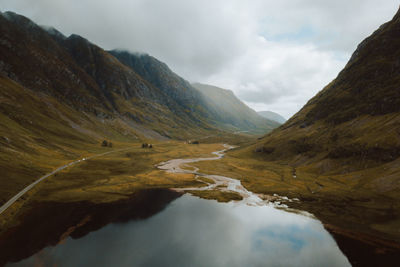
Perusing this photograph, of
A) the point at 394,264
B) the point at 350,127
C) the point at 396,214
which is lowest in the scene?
the point at 394,264

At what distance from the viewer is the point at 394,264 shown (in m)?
42.8

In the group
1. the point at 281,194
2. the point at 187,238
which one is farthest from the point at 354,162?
the point at 187,238

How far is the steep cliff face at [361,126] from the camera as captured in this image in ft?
380

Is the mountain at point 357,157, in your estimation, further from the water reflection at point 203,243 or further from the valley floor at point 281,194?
the water reflection at point 203,243

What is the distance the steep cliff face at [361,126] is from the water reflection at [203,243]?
77129 mm

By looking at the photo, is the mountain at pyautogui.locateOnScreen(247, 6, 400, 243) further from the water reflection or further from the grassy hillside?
the water reflection

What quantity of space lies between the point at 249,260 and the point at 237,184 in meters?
65.1

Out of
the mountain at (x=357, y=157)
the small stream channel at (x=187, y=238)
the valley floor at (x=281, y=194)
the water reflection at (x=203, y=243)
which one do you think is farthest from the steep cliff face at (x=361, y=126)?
the water reflection at (x=203, y=243)

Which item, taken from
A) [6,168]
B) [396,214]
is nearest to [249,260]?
[396,214]

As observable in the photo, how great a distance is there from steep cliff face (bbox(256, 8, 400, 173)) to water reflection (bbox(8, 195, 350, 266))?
77.1 meters

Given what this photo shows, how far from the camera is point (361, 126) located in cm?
14462

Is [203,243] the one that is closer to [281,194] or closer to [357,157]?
[281,194]

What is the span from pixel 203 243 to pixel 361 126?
479ft

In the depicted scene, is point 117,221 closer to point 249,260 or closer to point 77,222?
point 77,222
